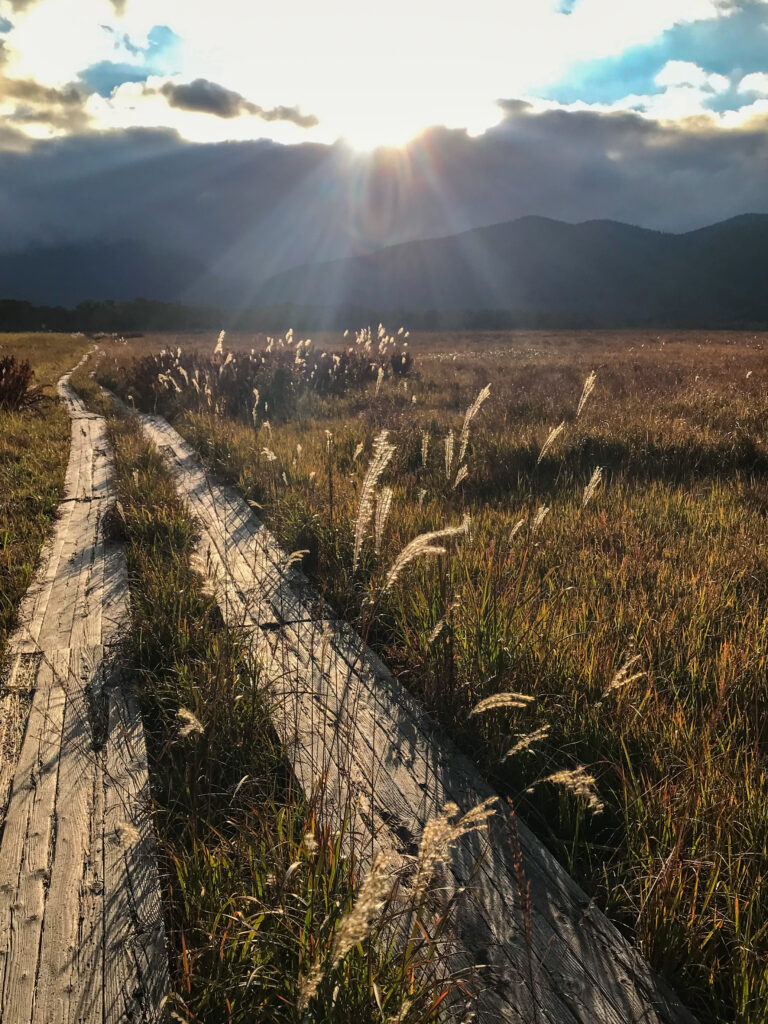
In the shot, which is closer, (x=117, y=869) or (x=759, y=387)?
(x=117, y=869)

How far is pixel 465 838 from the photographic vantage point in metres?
1.74

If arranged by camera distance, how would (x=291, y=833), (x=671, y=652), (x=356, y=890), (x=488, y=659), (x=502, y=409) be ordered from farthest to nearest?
(x=502, y=409), (x=671, y=652), (x=488, y=659), (x=291, y=833), (x=356, y=890)

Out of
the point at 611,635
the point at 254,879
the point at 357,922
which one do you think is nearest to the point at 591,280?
the point at 611,635

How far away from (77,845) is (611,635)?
2.23 metres

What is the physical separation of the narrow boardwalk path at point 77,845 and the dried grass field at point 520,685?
100mm

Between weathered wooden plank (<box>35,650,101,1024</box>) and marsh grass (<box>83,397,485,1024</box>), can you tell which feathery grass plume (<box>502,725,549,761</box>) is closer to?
marsh grass (<box>83,397,485,1024</box>)

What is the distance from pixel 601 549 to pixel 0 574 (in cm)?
389

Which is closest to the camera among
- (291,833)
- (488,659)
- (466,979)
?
(466,979)

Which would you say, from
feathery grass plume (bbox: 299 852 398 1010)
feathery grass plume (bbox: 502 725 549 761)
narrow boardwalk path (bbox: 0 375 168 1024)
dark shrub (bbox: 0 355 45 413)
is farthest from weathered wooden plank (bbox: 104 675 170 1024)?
dark shrub (bbox: 0 355 45 413)

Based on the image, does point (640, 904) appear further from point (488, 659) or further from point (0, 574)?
point (0, 574)

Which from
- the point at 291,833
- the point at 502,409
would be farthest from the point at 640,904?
the point at 502,409

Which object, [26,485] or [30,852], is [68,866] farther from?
[26,485]

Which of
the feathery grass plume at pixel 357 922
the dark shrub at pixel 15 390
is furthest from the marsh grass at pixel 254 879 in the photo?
the dark shrub at pixel 15 390

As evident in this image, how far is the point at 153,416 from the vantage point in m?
10.7
